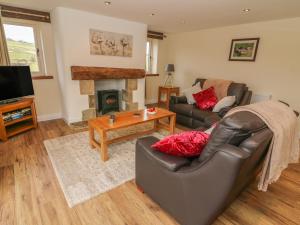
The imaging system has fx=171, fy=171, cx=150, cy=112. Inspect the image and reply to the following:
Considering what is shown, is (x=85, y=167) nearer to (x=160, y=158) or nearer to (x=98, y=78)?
(x=160, y=158)

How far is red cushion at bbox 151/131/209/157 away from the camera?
56.1 inches

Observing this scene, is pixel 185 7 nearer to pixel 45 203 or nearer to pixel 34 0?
pixel 34 0

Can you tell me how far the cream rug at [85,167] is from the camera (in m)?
1.86

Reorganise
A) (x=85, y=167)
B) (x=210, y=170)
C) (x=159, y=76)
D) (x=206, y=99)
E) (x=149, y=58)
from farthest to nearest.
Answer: (x=159, y=76), (x=149, y=58), (x=206, y=99), (x=85, y=167), (x=210, y=170)

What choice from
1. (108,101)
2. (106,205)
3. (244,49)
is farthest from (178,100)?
(106,205)

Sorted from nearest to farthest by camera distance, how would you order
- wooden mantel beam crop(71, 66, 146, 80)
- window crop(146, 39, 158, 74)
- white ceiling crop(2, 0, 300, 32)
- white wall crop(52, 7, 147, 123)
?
white ceiling crop(2, 0, 300, 32)
white wall crop(52, 7, 147, 123)
wooden mantel beam crop(71, 66, 146, 80)
window crop(146, 39, 158, 74)

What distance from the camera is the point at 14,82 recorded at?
2.99m

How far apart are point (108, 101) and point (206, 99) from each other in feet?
7.68

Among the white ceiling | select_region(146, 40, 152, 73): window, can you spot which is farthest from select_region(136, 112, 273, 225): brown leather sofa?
select_region(146, 40, 152, 73): window

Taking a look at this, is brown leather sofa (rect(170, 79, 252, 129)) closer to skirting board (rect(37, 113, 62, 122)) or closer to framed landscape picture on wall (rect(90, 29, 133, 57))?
framed landscape picture on wall (rect(90, 29, 133, 57))

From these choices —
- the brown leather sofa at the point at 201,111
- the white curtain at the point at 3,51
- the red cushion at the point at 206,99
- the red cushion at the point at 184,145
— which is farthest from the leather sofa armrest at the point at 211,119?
the white curtain at the point at 3,51

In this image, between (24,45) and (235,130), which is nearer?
(235,130)

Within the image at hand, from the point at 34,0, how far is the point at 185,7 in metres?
2.42

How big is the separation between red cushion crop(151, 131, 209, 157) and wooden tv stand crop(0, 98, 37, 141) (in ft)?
9.07
